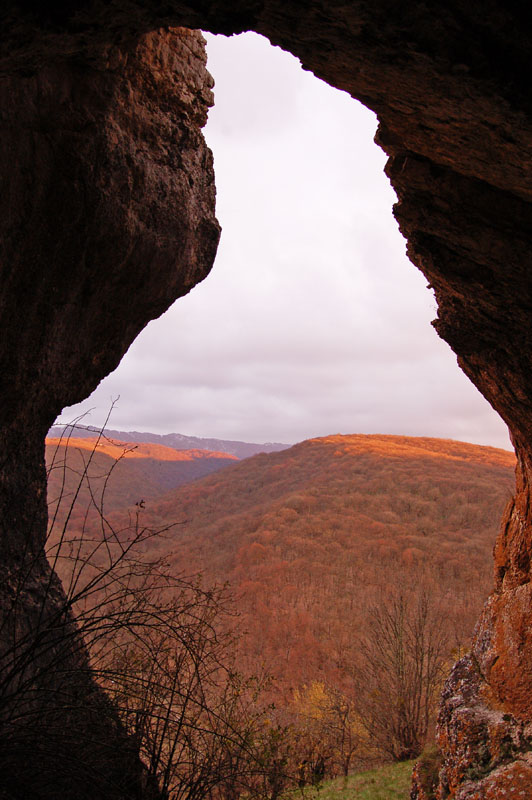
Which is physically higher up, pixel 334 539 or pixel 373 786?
pixel 334 539

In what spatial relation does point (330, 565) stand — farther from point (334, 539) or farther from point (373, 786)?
point (373, 786)

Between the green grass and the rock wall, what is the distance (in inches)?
245

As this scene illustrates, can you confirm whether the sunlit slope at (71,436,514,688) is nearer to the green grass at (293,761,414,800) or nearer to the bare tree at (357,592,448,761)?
the bare tree at (357,592,448,761)

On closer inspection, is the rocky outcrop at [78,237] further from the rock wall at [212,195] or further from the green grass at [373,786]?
the green grass at [373,786]

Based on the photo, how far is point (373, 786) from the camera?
40.0 ft

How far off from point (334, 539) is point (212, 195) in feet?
127

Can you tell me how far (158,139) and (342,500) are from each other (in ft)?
156

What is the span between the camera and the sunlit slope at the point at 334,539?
91.9ft

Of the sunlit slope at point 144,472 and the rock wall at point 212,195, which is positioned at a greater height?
the rock wall at point 212,195

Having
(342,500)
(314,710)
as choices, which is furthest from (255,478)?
(314,710)

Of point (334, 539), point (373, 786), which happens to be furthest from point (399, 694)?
point (334, 539)

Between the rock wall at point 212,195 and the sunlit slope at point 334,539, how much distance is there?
36.4ft

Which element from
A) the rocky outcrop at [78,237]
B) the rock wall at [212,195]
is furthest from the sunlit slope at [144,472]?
the rock wall at [212,195]

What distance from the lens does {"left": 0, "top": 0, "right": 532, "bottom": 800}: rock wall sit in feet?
9.04
